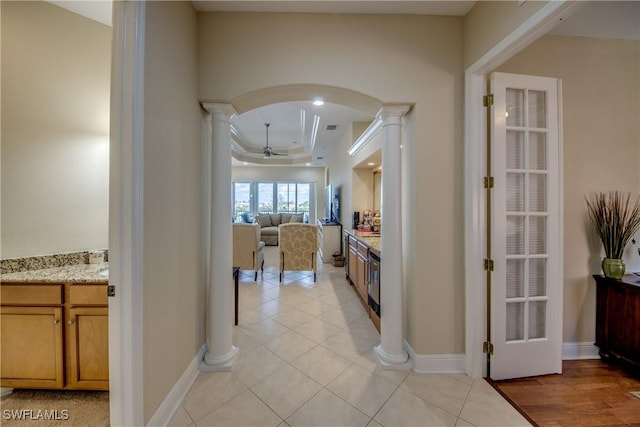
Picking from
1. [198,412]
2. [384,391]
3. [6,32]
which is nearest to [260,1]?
[6,32]

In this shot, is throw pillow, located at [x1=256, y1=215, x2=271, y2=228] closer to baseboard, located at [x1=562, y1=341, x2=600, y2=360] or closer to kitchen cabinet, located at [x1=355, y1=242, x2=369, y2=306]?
kitchen cabinet, located at [x1=355, y1=242, x2=369, y2=306]

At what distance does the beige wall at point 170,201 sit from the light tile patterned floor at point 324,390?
0.39 meters

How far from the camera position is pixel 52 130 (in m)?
2.02

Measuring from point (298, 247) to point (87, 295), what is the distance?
124 inches

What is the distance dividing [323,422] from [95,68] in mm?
3368

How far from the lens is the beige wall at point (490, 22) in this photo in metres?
1.51

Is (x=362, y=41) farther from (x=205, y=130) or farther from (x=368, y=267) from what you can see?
(x=368, y=267)

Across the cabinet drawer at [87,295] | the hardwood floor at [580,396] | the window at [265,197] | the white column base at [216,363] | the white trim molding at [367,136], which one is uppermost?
the white trim molding at [367,136]

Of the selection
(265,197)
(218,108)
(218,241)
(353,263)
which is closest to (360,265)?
(353,263)

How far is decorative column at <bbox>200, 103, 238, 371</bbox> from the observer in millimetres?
2082

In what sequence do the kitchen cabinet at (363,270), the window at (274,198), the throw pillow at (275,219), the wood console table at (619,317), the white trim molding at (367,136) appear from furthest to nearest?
the window at (274,198) → the throw pillow at (275,219) → the white trim molding at (367,136) → the kitchen cabinet at (363,270) → the wood console table at (619,317)

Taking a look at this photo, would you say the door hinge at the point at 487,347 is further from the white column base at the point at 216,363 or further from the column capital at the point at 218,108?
the column capital at the point at 218,108

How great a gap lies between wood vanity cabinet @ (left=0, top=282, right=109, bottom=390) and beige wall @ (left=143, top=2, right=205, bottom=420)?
500mm

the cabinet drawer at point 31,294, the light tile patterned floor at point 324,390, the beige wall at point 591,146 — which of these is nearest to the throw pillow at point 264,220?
the light tile patterned floor at point 324,390
